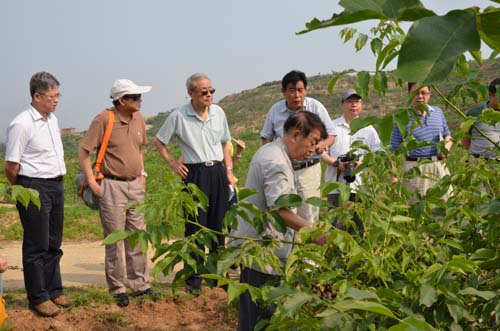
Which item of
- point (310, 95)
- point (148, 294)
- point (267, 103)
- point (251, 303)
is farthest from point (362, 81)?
point (267, 103)

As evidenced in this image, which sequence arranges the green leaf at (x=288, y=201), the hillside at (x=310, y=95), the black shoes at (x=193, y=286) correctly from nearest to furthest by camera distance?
the green leaf at (x=288, y=201)
the black shoes at (x=193, y=286)
the hillside at (x=310, y=95)

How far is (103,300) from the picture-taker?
518cm

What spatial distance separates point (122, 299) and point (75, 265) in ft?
7.90

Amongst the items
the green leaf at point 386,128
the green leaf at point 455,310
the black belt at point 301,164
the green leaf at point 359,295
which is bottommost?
the black belt at point 301,164

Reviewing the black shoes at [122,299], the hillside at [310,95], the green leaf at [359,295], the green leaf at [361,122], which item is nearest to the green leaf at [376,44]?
the green leaf at [361,122]

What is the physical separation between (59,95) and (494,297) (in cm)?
379

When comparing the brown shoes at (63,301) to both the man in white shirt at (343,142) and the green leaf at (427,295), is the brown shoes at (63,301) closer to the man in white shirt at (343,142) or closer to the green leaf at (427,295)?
the man in white shirt at (343,142)

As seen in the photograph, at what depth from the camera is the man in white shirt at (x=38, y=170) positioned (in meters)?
4.60

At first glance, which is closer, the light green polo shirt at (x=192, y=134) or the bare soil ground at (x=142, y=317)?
the bare soil ground at (x=142, y=317)

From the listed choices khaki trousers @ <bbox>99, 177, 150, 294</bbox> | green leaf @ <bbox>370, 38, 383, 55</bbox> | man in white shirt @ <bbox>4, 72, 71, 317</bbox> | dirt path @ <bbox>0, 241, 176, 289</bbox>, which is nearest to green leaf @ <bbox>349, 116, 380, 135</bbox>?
green leaf @ <bbox>370, 38, 383, 55</bbox>

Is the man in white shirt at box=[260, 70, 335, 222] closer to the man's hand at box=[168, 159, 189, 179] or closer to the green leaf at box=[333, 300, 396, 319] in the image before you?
the man's hand at box=[168, 159, 189, 179]

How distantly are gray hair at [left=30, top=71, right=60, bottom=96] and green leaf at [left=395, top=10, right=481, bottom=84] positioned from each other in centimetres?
437

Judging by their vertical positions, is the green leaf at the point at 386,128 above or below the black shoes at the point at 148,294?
above

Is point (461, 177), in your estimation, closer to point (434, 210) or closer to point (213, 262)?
point (434, 210)
